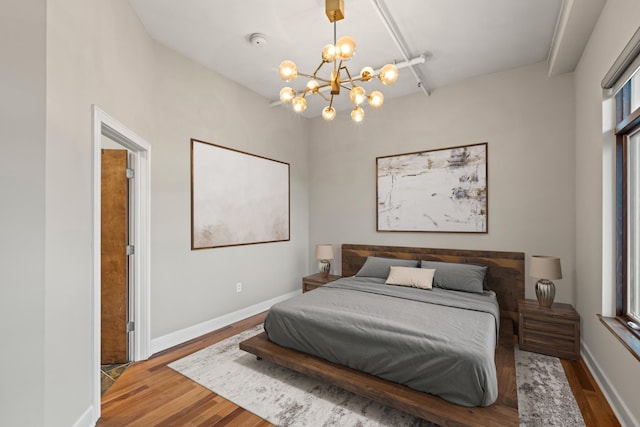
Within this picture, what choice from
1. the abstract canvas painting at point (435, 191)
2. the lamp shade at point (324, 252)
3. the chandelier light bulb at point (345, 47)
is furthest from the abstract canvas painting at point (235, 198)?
the chandelier light bulb at point (345, 47)

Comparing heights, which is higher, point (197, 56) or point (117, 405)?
point (197, 56)

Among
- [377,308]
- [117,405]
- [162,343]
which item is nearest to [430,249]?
[377,308]

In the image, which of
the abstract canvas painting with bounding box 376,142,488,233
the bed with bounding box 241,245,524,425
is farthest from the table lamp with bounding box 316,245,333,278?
the bed with bounding box 241,245,524,425

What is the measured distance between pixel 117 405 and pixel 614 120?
4.33 meters

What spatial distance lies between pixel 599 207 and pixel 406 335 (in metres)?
1.92

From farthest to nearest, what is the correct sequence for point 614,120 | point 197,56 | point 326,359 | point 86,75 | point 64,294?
point 197,56 < point 326,359 < point 614,120 < point 86,75 < point 64,294

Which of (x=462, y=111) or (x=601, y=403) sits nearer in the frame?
(x=601, y=403)

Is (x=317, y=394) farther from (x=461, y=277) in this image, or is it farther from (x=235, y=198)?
(x=235, y=198)

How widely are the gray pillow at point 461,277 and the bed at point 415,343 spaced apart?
0.03 metres

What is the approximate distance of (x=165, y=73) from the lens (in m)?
3.08

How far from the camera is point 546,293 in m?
2.97

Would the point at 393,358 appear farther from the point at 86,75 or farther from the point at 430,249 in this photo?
the point at 86,75

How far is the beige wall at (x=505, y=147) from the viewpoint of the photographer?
10.7 feet

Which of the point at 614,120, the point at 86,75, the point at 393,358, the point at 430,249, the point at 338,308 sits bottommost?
the point at 393,358
